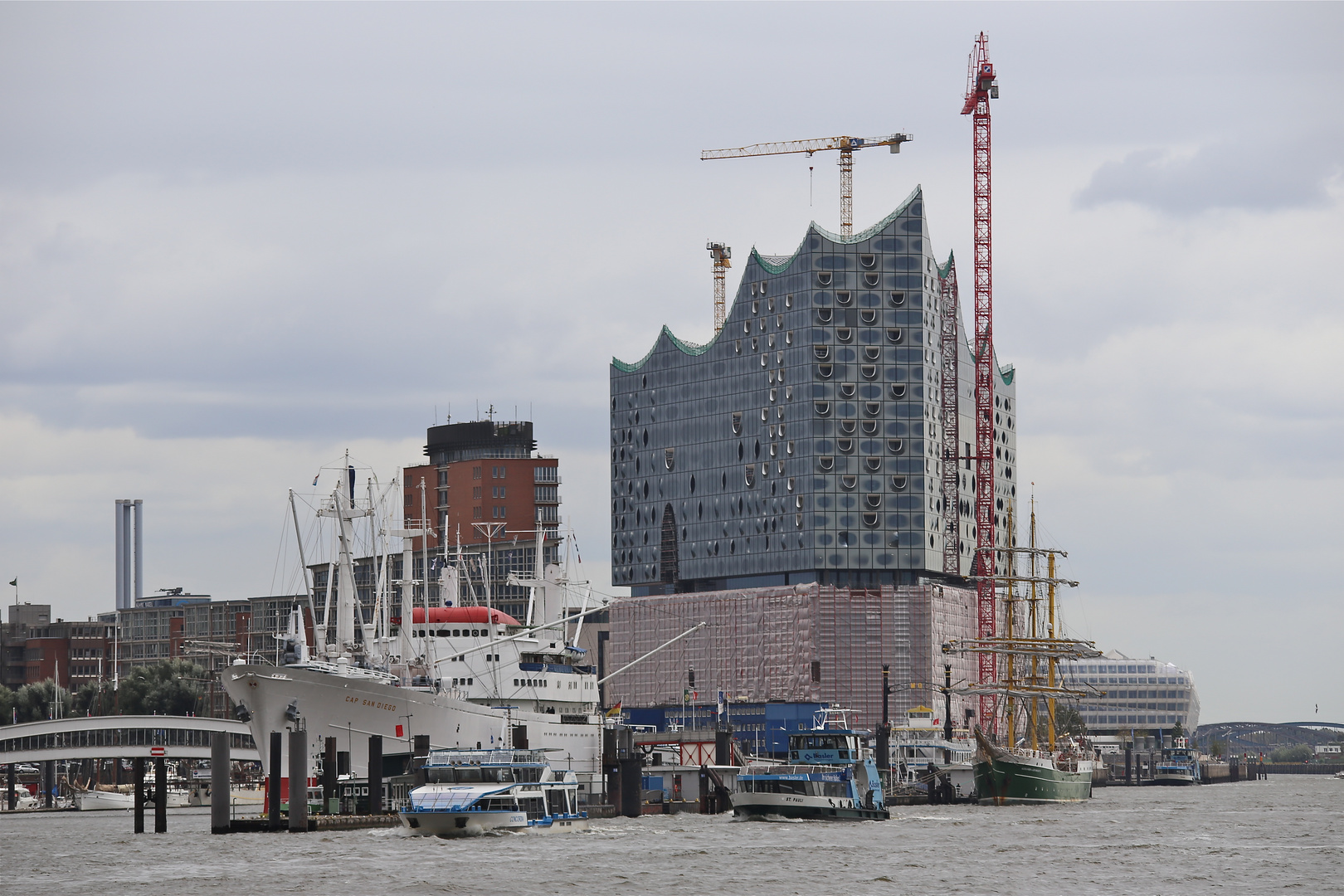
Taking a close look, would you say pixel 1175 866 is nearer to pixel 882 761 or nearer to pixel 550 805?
pixel 550 805

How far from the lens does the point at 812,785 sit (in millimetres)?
116688

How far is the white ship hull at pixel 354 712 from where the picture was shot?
132 meters

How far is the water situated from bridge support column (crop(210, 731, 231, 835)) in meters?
1.47

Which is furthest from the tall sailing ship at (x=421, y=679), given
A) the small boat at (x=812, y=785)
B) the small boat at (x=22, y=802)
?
the small boat at (x=22, y=802)

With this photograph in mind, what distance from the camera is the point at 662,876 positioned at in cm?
8338

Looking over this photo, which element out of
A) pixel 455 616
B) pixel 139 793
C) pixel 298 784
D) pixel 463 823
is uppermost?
pixel 455 616

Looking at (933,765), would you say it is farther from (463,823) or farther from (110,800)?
(463,823)

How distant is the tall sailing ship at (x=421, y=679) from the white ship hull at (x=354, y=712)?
0.08m

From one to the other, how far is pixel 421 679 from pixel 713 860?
56.6 m

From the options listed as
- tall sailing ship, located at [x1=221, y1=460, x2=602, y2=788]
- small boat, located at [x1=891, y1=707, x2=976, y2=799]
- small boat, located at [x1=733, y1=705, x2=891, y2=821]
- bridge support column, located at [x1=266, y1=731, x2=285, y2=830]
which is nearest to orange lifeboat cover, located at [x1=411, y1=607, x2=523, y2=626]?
tall sailing ship, located at [x1=221, y1=460, x2=602, y2=788]

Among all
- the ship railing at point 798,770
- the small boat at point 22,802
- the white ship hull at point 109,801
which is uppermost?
the ship railing at point 798,770

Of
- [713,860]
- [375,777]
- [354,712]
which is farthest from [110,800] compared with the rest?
[713,860]

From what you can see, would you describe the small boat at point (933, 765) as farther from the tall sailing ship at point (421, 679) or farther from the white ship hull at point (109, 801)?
the white ship hull at point (109, 801)

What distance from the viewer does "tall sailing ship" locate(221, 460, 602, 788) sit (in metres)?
132
